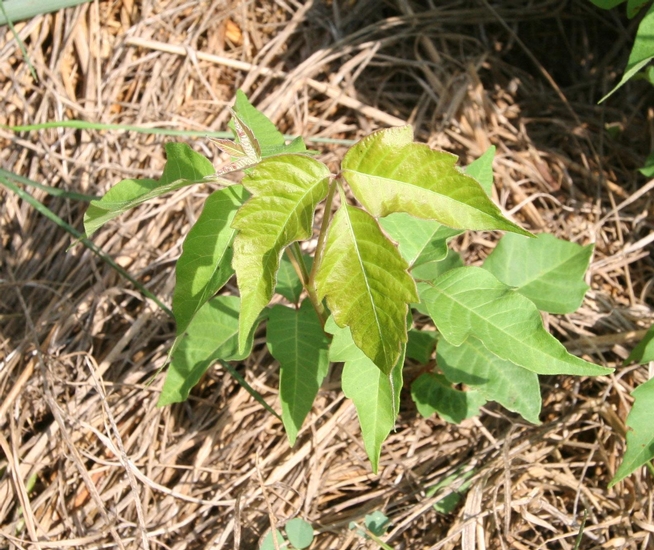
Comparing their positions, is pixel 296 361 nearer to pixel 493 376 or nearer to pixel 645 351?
pixel 493 376

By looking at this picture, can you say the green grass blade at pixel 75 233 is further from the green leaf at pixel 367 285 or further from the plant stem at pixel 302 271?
the green leaf at pixel 367 285

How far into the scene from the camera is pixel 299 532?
1.67 m

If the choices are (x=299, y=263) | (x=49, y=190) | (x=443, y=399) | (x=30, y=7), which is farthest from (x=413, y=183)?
(x=30, y=7)

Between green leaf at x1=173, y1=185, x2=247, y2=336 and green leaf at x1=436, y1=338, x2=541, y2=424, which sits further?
green leaf at x1=436, y1=338, x2=541, y2=424

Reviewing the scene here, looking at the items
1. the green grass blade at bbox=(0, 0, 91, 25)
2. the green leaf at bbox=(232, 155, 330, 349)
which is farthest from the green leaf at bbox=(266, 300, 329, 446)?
the green grass blade at bbox=(0, 0, 91, 25)

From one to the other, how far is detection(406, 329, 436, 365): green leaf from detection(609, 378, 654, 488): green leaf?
51 centimetres

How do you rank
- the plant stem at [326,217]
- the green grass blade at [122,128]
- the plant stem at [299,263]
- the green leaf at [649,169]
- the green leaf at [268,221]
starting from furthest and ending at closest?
the green grass blade at [122,128], the green leaf at [649,169], the plant stem at [299,263], the plant stem at [326,217], the green leaf at [268,221]

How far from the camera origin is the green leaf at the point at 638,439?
1444 millimetres

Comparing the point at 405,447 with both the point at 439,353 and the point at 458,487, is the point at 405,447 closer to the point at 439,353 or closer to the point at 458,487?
the point at 458,487

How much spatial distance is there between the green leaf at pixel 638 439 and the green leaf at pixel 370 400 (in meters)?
0.59

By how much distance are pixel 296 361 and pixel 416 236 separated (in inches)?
16.8

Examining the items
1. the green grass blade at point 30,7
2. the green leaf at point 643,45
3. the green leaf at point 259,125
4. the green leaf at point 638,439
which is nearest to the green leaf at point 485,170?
the green leaf at point 643,45

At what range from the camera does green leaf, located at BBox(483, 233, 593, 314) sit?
169cm

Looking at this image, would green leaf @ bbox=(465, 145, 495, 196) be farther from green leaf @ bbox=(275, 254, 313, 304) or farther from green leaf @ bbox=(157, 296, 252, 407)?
green leaf @ bbox=(157, 296, 252, 407)
